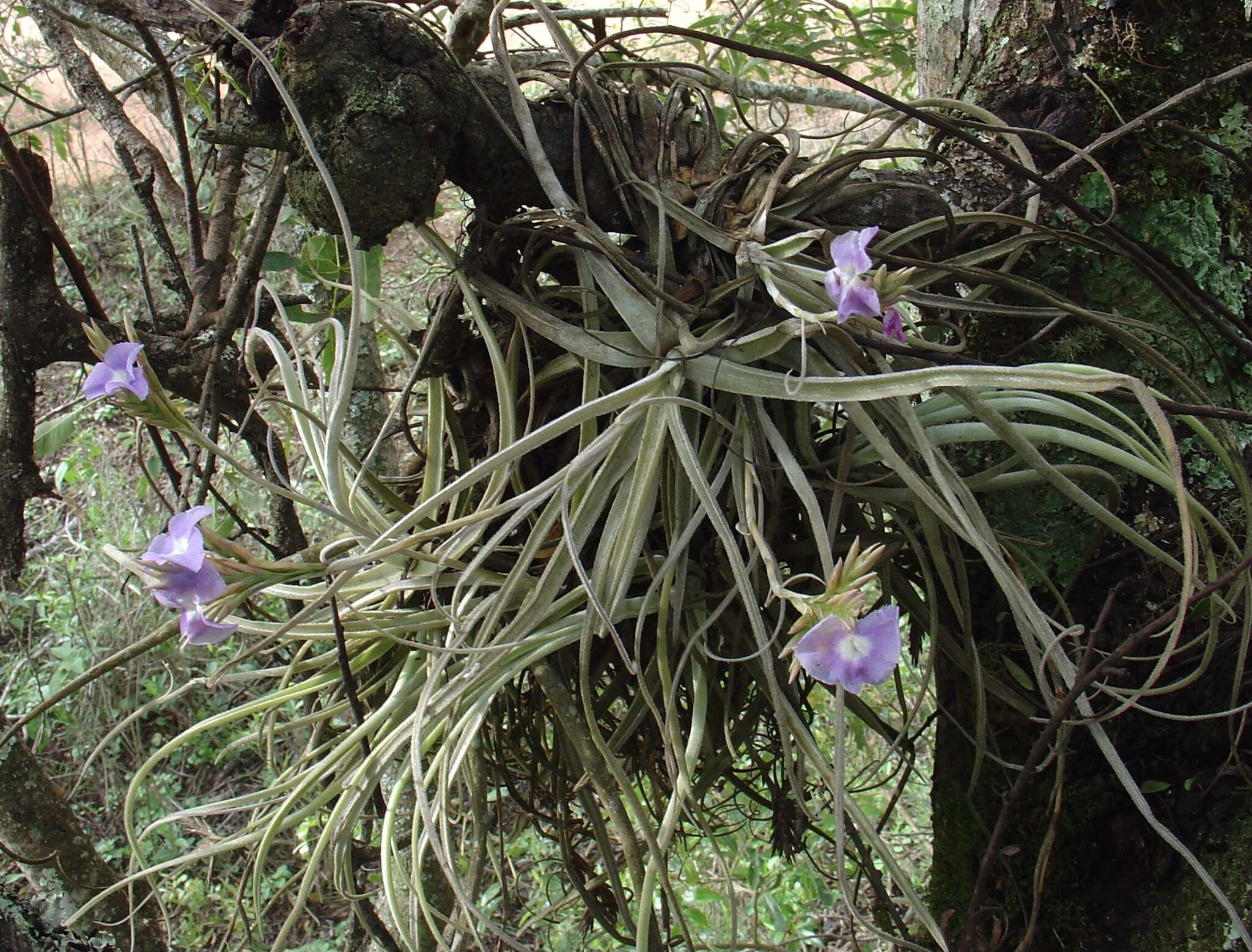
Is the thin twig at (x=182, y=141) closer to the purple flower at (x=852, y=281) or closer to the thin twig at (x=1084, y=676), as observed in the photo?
the purple flower at (x=852, y=281)

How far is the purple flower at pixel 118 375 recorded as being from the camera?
0.47 m

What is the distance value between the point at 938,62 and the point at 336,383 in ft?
1.84

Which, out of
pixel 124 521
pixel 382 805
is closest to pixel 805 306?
pixel 382 805

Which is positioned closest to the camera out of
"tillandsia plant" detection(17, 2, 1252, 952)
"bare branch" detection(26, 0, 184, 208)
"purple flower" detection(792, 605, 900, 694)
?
"purple flower" detection(792, 605, 900, 694)

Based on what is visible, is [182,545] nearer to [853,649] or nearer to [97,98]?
[853,649]

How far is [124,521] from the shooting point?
2.24 meters

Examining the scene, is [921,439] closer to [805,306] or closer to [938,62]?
[805,306]

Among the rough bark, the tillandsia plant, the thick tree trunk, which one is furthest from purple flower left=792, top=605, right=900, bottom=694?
the rough bark

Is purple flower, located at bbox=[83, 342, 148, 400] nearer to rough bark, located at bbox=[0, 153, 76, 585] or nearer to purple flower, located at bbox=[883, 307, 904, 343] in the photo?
rough bark, located at bbox=[0, 153, 76, 585]

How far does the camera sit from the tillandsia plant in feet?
1.66

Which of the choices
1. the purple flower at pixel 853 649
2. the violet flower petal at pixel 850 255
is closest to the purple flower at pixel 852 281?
the violet flower petal at pixel 850 255

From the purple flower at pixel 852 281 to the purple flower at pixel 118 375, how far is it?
0.35 metres

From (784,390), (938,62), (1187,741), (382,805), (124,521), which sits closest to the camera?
(784,390)

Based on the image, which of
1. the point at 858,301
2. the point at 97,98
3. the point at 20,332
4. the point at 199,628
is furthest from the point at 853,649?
the point at 97,98
